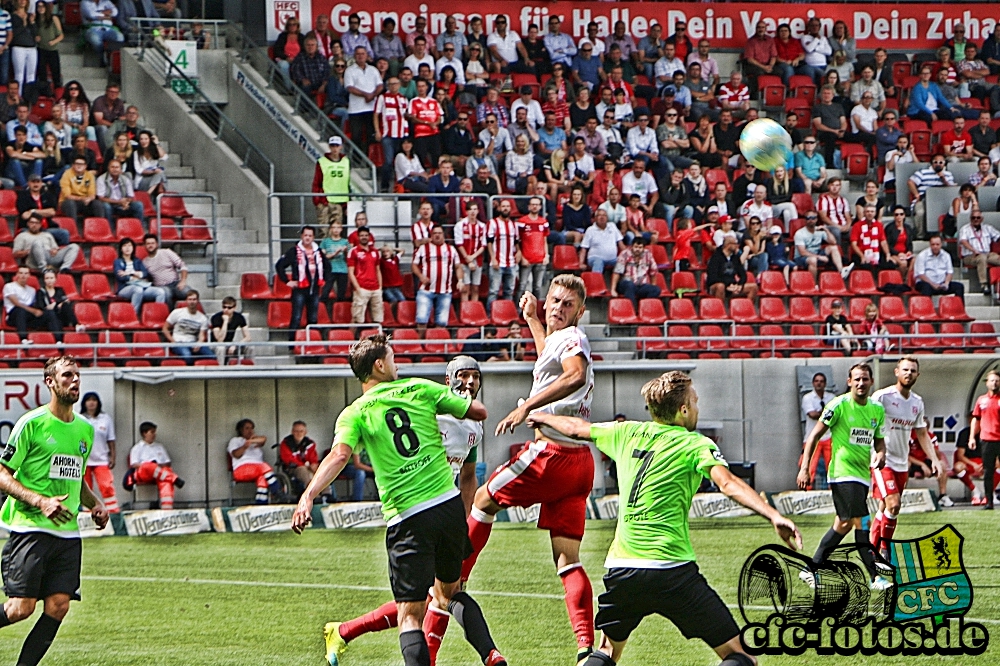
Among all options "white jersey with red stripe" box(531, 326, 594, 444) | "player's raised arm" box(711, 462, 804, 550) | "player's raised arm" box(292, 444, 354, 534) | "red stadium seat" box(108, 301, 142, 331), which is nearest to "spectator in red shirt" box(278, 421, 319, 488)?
"red stadium seat" box(108, 301, 142, 331)

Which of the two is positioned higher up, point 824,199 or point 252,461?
point 824,199

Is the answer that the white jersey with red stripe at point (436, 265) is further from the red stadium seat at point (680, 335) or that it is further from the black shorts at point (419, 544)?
the black shorts at point (419, 544)

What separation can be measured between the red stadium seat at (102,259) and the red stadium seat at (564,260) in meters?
6.33

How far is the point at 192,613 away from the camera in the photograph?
1093 centimetres

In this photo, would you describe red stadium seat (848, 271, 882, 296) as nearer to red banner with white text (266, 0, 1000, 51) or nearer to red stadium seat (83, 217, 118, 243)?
red banner with white text (266, 0, 1000, 51)

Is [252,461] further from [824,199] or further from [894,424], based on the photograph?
[824,199]

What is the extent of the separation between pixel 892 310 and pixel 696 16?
27.3 ft

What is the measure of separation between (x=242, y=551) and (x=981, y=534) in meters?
7.95

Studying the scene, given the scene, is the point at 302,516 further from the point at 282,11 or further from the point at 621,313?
the point at 282,11

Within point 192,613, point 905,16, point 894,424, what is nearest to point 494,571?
point 192,613

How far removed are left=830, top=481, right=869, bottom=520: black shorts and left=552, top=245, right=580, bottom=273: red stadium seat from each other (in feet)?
30.8

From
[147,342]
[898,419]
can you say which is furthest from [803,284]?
[147,342]

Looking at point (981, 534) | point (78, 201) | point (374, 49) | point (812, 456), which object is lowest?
point (981, 534)

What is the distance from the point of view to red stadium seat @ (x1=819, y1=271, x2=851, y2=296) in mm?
21594
